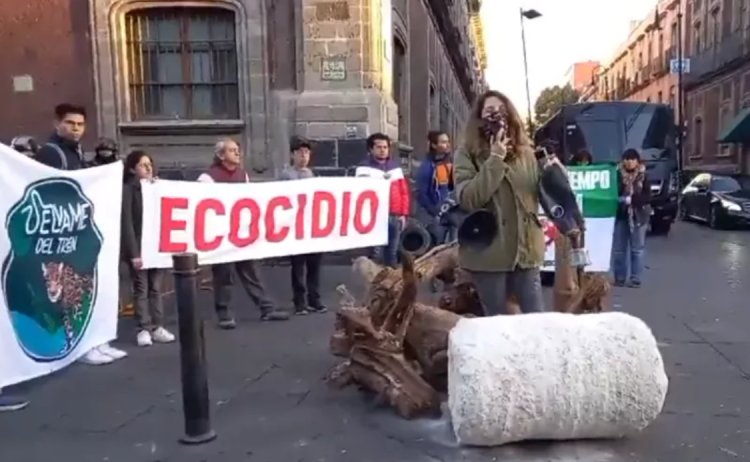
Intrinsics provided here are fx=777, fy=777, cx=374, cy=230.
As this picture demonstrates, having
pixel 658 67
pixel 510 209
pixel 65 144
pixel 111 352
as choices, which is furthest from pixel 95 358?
pixel 658 67

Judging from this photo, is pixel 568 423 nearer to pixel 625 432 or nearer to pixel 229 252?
pixel 625 432

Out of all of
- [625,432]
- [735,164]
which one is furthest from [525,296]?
[735,164]

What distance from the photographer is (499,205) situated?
4.60 meters

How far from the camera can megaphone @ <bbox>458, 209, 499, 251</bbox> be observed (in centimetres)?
461

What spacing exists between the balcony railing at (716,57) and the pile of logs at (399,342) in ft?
114

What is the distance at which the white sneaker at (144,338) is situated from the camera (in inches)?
270

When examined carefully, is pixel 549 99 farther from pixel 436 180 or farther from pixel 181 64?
pixel 436 180

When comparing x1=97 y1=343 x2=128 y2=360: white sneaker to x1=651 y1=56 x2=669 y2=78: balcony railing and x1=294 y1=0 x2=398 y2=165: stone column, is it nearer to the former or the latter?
x1=294 y1=0 x2=398 y2=165: stone column

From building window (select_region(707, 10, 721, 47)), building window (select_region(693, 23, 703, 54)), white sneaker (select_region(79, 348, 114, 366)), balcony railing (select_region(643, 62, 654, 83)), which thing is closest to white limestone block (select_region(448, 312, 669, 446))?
white sneaker (select_region(79, 348, 114, 366))

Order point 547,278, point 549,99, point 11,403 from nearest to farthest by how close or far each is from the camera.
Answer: point 11,403
point 547,278
point 549,99

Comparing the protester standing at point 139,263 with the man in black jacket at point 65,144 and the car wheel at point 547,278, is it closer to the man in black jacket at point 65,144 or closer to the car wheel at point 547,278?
the man in black jacket at point 65,144

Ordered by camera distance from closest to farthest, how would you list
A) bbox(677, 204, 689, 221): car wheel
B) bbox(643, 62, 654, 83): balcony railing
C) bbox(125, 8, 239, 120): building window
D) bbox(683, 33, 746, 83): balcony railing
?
1. bbox(125, 8, 239, 120): building window
2. bbox(677, 204, 689, 221): car wheel
3. bbox(683, 33, 746, 83): balcony railing
4. bbox(643, 62, 654, 83): balcony railing

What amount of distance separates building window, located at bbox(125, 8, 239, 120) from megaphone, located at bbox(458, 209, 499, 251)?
837cm

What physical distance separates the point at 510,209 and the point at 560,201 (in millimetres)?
322
